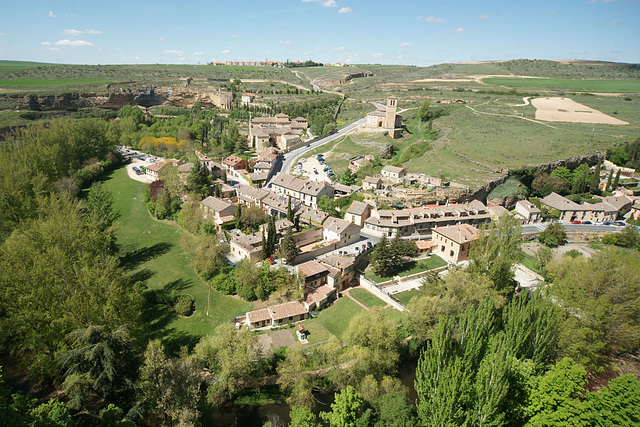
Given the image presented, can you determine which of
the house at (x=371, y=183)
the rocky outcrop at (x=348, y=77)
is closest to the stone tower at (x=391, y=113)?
the house at (x=371, y=183)

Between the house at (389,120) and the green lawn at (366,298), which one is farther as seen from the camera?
the house at (389,120)

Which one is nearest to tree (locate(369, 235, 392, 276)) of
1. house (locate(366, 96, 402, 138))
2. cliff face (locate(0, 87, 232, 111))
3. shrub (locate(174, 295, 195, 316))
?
shrub (locate(174, 295, 195, 316))

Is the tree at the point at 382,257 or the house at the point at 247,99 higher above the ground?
the house at the point at 247,99

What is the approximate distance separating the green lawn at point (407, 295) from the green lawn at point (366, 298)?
1.96 metres

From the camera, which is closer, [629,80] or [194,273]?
[194,273]

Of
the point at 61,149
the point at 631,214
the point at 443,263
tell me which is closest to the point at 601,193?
the point at 631,214

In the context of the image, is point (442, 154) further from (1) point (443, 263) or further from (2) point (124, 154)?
(2) point (124, 154)

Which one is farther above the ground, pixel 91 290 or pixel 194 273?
pixel 91 290

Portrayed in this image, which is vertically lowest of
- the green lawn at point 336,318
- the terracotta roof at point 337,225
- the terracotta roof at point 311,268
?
the green lawn at point 336,318

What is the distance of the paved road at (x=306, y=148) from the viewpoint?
75.8 meters

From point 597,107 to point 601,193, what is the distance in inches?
2511

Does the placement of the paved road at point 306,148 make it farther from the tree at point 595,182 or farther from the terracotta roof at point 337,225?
the tree at point 595,182

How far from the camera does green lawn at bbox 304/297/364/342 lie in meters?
36.9

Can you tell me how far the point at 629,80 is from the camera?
163000 millimetres
